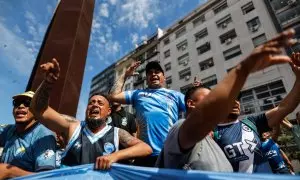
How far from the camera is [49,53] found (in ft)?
23.2

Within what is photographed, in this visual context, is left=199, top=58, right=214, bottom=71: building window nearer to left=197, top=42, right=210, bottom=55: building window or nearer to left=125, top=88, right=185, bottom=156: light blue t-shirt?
left=197, top=42, right=210, bottom=55: building window

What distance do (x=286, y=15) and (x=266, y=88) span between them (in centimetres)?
666

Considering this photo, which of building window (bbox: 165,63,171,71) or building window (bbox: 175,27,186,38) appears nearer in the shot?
building window (bbox: 175,27,186,38)

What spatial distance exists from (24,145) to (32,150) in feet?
→ 0.40

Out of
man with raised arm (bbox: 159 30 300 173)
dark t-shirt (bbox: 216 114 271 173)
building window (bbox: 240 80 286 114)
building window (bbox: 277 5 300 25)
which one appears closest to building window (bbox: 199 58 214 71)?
building window (bbox: 240 80 286 114)

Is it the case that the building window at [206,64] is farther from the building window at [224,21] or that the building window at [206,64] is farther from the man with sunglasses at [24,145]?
the man with sunglasses at [24,145]

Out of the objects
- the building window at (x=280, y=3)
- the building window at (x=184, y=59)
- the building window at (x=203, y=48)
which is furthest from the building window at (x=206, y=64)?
the building window at (x=280, y=3)

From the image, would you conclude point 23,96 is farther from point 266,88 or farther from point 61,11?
point 266,88

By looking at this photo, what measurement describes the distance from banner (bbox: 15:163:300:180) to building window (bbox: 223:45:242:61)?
2252 centimetres

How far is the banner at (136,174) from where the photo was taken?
4.39ft

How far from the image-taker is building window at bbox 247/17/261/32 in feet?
69.8

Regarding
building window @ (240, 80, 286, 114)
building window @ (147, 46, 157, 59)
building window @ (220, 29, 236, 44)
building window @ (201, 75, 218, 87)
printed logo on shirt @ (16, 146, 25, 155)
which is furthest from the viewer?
building window @ (147, 46, 157, 59)

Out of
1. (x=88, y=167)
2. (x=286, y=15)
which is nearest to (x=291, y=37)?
(x=88, y=167)

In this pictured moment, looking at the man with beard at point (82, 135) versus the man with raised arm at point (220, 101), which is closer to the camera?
the man with raised arm at point (220, 101)
